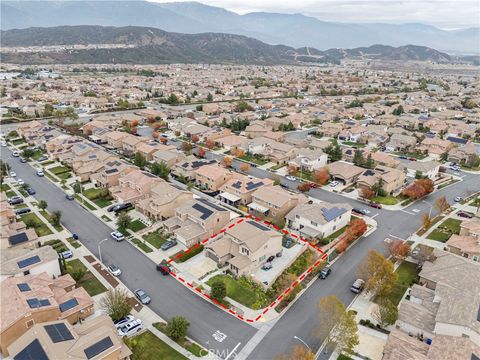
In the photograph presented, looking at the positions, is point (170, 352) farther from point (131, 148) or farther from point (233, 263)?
point (131, 148)

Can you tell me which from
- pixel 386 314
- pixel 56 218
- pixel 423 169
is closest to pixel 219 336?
pixel 386 314

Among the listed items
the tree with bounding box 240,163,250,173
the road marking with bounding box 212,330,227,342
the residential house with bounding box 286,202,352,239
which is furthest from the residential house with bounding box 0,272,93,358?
the tree with bounding box 240,163,250,173

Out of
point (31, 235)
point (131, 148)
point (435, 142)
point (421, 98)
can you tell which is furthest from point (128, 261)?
point (421, 98)

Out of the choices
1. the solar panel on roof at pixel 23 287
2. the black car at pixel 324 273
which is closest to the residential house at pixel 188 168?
the black car at pixel 324 273

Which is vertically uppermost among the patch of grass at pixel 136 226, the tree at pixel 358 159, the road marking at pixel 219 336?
the tree at pixel 358 159

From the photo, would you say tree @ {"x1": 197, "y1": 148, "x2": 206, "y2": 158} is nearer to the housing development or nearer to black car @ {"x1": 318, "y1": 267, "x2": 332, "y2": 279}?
the housing development

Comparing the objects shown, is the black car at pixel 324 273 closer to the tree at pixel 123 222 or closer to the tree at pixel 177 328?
the tree at pixel 177 328
